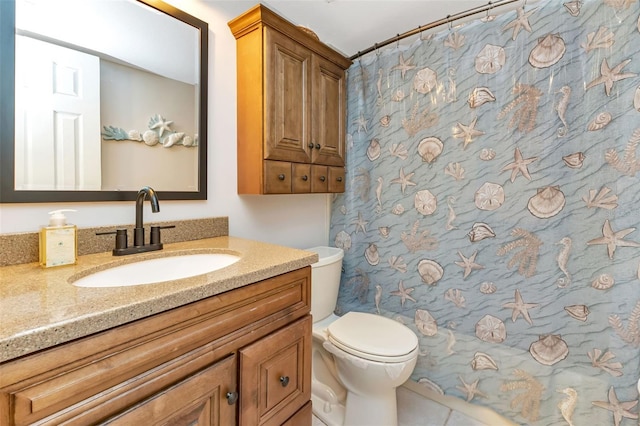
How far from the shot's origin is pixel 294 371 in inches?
35.1

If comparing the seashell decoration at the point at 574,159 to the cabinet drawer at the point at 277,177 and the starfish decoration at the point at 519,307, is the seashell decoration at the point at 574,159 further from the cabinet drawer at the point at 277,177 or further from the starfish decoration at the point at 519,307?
the cabinet drawer at the point at 277,177

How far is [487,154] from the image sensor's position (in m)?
1.36

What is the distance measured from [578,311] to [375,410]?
3.17 ft

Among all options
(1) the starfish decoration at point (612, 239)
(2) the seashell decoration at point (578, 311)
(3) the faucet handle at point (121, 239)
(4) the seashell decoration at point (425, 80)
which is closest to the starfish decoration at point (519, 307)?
(2) the seashell decoration at point (578, 311)

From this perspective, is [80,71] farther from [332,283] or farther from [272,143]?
[332,283]

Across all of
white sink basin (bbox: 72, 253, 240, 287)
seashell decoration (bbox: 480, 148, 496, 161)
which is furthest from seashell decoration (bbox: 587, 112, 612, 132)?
white sink basin (bbox: 72, 253, 240, 287)

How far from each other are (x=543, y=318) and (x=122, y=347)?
1560 mm

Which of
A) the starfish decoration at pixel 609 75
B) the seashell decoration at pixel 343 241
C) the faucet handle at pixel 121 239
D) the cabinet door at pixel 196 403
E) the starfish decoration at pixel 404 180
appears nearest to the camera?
the cabinet door at pixel 196 403

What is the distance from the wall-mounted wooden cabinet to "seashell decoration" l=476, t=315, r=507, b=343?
1071 millimetres

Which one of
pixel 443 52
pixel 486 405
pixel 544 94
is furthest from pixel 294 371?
pixel 443 52

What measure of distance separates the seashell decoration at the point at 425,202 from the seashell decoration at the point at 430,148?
6.9 inches

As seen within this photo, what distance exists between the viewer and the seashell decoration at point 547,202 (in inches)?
47.7

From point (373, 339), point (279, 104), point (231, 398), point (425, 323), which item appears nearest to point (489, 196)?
point (425, 323)

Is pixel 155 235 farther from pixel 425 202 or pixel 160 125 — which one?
pixel 425 202
